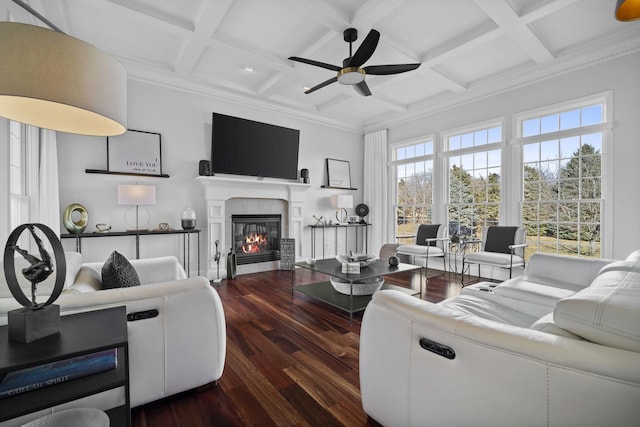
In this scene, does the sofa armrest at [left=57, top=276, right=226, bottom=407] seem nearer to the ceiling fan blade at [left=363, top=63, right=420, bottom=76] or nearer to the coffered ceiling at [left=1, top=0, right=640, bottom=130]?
the coffered ceiling at [left=1, top=0, right=640, bottom=130]

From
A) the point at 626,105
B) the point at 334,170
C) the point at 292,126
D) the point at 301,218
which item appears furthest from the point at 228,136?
the point at 626,105

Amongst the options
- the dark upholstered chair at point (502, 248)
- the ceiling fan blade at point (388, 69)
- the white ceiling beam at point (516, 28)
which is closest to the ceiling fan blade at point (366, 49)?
the ceiling fan blade at point (388, 69)

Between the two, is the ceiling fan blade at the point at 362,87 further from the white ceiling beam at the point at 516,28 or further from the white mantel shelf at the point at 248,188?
the white mantel shelf at the point at 248,188

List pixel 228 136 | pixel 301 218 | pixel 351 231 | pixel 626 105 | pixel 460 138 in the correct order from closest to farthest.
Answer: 1. pixel 626 105
2. pixel 228 136
3. pixel 460 138
4. pixel 301 218
5. pixel 351 231

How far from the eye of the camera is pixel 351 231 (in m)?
6.41

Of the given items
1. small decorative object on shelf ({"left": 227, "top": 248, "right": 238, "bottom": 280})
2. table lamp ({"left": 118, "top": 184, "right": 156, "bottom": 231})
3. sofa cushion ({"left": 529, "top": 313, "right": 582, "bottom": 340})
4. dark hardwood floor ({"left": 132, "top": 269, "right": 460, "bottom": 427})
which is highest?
table lamp ({"left": 118, "top": 184, "right": 156, "bottom": 231})

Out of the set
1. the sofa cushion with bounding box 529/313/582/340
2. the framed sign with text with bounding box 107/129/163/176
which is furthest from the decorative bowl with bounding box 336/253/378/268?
the framed sign with text with bounding box 107/129/163/176

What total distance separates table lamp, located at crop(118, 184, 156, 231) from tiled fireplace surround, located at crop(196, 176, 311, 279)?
809 millimetres

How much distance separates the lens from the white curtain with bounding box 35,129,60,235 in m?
2.88

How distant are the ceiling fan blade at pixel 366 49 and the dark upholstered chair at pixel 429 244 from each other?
2858 millimetres

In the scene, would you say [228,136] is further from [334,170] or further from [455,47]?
[455,47]

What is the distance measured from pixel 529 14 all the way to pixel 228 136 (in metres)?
3.96

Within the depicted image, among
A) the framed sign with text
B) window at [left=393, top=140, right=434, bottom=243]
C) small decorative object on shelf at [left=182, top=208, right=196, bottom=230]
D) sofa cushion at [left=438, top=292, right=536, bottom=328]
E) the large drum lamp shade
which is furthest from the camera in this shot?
window at [left=393, top=140, right=434, bottom=243]

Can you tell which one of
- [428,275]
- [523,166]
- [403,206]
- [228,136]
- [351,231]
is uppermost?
[228,136]
